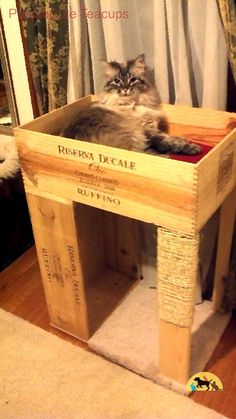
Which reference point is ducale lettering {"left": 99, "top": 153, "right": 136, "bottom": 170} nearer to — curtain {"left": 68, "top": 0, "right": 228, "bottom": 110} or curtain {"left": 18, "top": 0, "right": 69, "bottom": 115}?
curtain {"left": 68, "top": 0, "right": 228, "bottom": 110}

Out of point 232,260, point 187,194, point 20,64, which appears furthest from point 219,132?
point 20,64

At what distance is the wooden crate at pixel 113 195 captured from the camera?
973 mm

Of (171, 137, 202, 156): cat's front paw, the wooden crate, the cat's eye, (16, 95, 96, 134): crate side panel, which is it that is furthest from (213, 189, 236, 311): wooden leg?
(16, 95, 96, 134): crate side panel

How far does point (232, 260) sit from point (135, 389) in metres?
0.61

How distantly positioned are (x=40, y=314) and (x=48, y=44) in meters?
1.13

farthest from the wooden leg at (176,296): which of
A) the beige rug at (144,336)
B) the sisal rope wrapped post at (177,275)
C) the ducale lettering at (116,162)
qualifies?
the ducale lettering at (116,162)

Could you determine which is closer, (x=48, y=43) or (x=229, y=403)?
(x=229, y=403)

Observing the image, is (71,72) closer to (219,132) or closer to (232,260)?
(219,132)

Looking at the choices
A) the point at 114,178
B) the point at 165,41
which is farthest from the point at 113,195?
the point at 165,41

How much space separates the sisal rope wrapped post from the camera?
1049 mm

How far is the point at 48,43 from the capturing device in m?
1.48

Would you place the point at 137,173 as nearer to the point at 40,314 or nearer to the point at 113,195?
the point at 113,195

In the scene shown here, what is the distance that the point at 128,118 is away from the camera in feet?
3.98

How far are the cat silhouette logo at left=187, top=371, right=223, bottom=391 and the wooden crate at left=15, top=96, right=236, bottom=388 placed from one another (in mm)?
47
